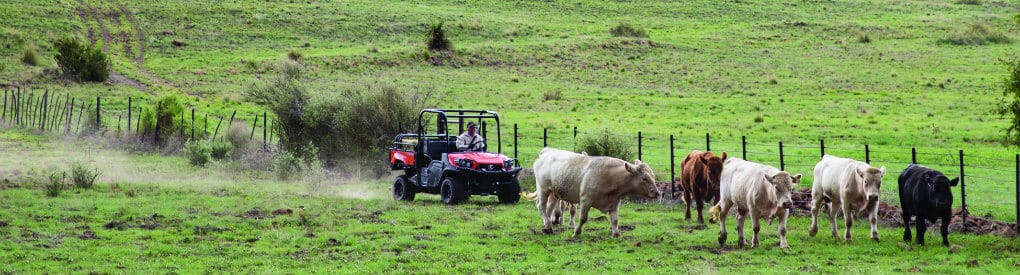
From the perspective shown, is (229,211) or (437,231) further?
(229,211)

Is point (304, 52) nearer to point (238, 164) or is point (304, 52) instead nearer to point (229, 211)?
point (238, 164)

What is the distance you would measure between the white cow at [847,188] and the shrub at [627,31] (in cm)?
5731

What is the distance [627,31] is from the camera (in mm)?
75750

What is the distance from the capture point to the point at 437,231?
17969 mm

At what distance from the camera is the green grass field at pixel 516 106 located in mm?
15570

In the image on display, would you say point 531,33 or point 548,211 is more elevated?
point 531,33

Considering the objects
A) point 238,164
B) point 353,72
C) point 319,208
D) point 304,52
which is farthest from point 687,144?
point 304,52

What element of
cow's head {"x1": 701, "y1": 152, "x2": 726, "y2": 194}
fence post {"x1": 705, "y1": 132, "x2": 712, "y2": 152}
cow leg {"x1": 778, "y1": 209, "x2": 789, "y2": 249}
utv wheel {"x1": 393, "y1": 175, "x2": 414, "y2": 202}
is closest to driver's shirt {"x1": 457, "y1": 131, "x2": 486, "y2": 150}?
utv wheel {"x1": 393, "y1": 175, "x2": 414, "y2": 202}

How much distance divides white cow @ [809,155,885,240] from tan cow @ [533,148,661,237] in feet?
9.62

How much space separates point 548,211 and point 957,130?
27.2 m

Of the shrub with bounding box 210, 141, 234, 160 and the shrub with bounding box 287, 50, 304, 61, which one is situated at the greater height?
the shrub with bounding box 287, 50, 304, 61

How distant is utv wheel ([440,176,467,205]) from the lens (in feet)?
71.4

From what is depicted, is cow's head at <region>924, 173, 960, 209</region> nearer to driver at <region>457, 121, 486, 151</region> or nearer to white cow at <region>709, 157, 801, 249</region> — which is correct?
white cow at <region>709, 157, 801, 249</region>

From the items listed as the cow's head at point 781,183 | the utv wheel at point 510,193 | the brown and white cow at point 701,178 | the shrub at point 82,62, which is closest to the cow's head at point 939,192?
the cow's head at point 781,183
